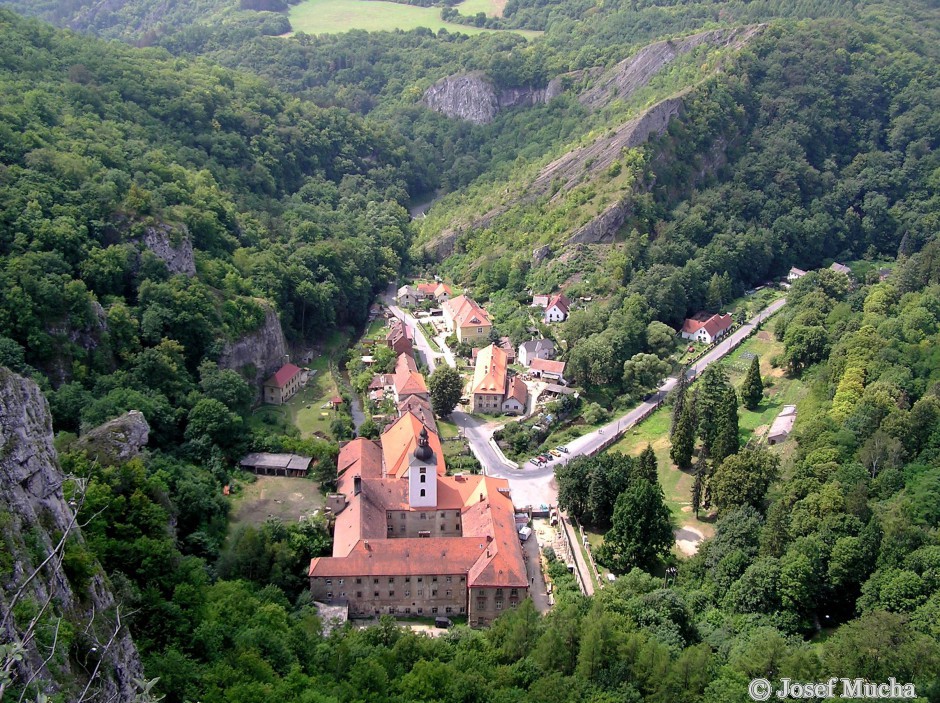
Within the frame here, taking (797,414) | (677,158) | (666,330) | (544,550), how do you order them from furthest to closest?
1. (677,158)
2. (666,330)
3. (797,414)
4. (544,550)

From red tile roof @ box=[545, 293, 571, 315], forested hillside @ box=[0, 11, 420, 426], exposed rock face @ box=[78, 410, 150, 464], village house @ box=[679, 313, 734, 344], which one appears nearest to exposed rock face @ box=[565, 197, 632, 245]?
red tile roof @ box=[545, 293, 571, 315]

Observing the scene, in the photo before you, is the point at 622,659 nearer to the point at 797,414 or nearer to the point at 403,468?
the point at 403,468

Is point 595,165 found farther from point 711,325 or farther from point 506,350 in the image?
point 506,350

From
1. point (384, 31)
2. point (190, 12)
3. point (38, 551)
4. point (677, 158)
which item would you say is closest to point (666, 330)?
point (677, 158)

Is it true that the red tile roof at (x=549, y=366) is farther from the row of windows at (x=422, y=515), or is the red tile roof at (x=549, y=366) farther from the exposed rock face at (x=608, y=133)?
the row of windows at (x=422, y=515)

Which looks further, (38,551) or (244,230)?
(244,230)

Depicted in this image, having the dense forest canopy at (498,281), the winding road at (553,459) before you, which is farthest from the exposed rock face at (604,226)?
the winding road at (553,459)

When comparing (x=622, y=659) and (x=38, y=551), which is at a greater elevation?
(x=38, y=551)
